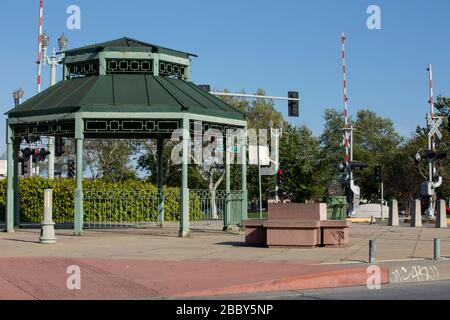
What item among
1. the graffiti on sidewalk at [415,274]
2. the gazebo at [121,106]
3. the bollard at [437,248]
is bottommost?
the graffiti on sidewalk at [415,274]

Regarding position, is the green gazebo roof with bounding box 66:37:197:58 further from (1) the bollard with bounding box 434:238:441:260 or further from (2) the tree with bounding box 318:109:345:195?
(2) the tree with bounding box 318:109:345:195

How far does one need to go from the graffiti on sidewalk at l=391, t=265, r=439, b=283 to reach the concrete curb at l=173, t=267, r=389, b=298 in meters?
0.25

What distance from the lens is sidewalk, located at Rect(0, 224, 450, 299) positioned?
12.0 metres

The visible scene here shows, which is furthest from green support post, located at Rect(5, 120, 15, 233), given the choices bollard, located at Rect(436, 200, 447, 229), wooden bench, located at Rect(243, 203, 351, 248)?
bollard, located at Rect(436, 200, 447, 229)

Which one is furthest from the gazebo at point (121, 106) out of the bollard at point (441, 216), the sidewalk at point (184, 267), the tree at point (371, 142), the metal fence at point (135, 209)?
the tree at point (371, 142)

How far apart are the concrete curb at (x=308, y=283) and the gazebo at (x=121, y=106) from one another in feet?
32.6

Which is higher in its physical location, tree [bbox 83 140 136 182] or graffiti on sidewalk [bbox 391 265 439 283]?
tree [bbox 83 140 136 182]

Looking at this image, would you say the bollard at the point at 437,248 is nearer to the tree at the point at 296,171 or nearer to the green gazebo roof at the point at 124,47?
the green gazebo roof at the point at 124,47

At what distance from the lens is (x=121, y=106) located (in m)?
22.6

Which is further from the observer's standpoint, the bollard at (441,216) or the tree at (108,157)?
the tree at (108,157)

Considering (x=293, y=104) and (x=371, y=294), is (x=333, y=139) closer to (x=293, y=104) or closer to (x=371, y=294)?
A: (x=293, y=104)

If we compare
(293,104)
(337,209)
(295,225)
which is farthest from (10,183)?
(293,104)

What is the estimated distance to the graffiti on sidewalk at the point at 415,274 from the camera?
45.3 ft
